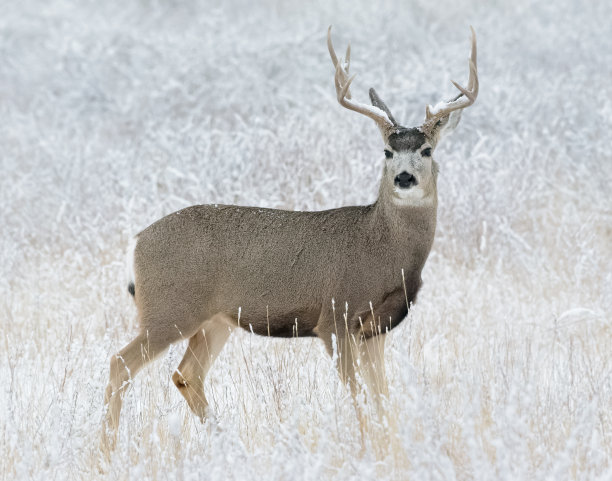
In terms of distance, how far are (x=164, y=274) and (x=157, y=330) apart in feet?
0.96

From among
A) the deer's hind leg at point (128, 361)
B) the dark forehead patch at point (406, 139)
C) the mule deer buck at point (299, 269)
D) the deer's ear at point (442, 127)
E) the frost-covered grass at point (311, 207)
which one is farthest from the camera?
the deer's ear at point (442, 127)

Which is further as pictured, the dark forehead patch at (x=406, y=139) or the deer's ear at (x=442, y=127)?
the deer's ear at (x=442, y=127)

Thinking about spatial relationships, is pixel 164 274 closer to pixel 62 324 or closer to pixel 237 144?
pixel 62 324

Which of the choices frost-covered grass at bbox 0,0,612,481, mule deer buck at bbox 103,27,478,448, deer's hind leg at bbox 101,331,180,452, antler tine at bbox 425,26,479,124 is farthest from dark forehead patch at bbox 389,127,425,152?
deer's hind leg at bbox 101,331,180,452

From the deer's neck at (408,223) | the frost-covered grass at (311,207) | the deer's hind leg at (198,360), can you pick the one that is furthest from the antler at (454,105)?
the deer's hind leg at (198,360)

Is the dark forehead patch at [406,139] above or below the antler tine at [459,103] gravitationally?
below

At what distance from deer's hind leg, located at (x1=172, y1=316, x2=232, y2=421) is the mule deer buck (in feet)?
0.27

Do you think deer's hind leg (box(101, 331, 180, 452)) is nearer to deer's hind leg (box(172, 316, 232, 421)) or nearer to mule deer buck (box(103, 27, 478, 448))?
mule deer buck (box(103, 27, 478, 448))

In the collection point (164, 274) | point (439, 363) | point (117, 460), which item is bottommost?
point (439, 363)

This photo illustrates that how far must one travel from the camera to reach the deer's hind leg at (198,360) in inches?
205

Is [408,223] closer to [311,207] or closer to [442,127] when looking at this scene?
[442,127]

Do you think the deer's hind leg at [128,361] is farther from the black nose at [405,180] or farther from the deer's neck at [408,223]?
the black nose at [405,180]

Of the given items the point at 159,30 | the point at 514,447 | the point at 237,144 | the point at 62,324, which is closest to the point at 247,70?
the point at 237,144

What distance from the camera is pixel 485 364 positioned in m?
5.09
